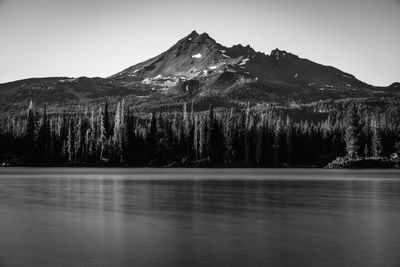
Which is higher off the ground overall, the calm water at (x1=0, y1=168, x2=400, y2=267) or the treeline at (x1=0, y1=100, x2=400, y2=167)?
the treeline at (x1=0, y1=100, x2=400, y2=167)

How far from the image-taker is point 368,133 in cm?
16812

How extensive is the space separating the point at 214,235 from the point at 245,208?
419 inches

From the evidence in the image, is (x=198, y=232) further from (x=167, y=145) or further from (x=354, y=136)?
(x=167, y=145)

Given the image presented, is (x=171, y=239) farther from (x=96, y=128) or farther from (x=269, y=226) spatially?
(x=96, y=128)

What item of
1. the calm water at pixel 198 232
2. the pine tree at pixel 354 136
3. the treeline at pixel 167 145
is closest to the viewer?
the calm water at pixel 198 232

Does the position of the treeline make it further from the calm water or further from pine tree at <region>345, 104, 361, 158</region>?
the calm water

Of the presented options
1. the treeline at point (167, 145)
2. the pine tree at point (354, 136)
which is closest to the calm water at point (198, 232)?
the pine tree at point (354, 136)

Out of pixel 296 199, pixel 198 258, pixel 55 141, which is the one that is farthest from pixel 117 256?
pixel 55 141

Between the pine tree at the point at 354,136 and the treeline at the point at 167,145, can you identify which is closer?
the pine tree at the point at 354,136

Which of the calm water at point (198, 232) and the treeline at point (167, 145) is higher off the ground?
the treeline at point (167, 145)

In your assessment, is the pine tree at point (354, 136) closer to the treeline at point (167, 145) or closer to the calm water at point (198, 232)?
the treeline at point (167, 145)

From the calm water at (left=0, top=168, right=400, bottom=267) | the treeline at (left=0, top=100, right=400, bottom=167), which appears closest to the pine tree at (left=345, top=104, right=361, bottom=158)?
the treeline at (left=0, top=100, right=400, bottom=167)

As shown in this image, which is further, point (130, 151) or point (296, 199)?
point (130, 151)

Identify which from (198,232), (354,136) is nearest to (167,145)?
(354,136)
